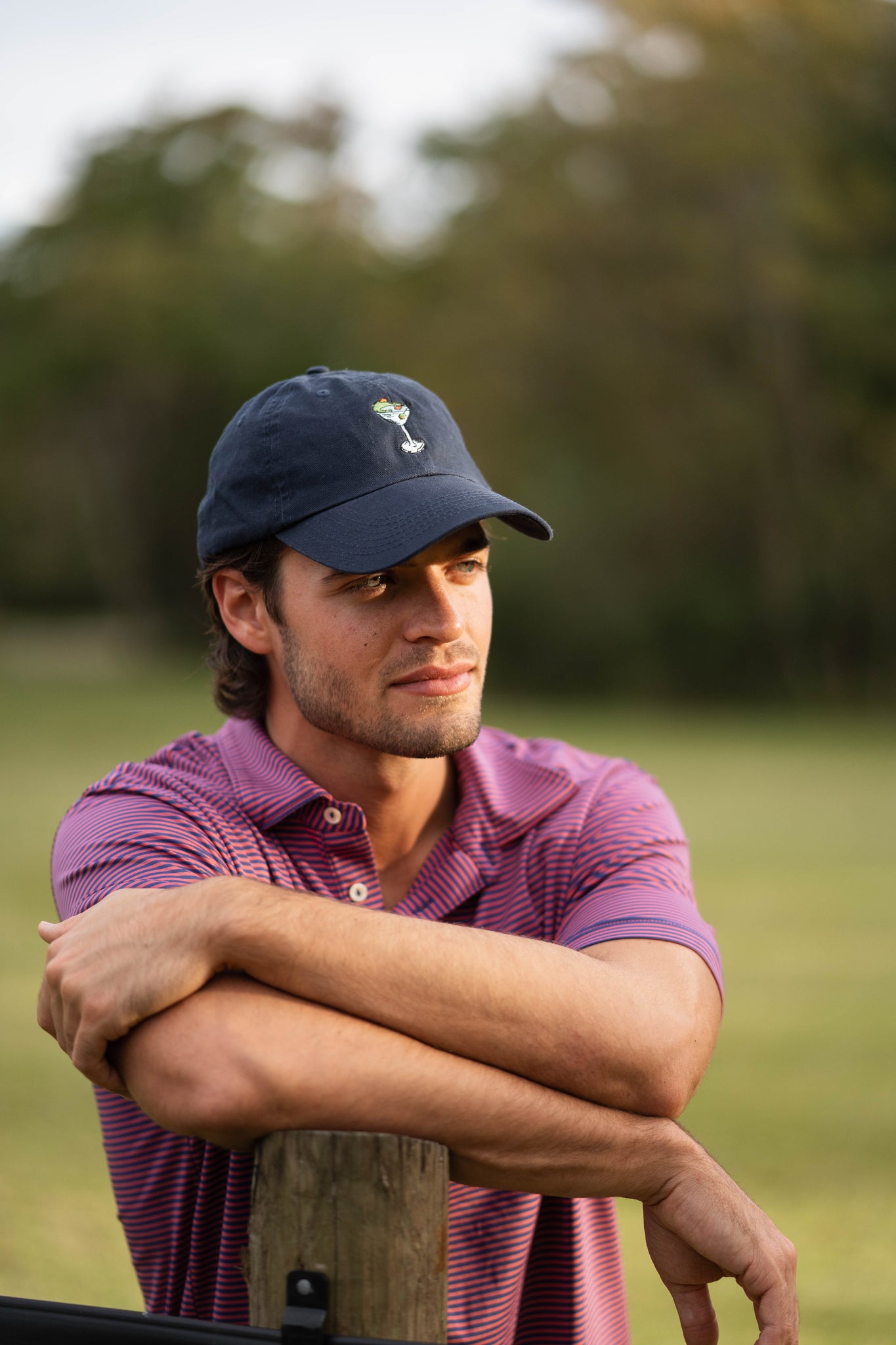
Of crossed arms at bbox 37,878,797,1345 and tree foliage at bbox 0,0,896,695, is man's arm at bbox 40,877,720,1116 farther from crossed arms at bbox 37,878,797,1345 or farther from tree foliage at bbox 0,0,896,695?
tree foliage at bbox 0,0,896,695

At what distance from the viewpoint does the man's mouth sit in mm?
2043

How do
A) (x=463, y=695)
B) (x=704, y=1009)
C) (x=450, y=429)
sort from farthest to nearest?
(x=450, y=429) → (x=463, y=695) → (x=704, y=1009)

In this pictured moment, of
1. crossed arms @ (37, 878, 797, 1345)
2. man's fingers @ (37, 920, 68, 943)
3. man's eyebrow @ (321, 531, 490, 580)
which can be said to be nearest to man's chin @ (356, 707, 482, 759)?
man's eyebrow @ (321, 531, 490, 580)

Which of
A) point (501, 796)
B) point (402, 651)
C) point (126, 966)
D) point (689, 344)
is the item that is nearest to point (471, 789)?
point (501, 796)

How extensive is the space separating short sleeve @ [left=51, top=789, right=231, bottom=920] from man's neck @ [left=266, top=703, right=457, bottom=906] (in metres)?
0.30

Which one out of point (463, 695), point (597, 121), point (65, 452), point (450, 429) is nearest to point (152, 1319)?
point (463, 695)

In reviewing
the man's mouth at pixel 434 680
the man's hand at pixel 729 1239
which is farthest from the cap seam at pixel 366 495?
the man's hand at pixel 729 1239

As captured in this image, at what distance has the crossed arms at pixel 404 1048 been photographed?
1504mm

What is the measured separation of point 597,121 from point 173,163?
14.9 metres

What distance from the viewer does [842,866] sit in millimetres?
10555

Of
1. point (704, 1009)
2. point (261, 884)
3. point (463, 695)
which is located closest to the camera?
point (261, 884)

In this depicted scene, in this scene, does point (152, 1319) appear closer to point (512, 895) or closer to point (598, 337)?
point (512, 895)

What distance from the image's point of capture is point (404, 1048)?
1.54 metres

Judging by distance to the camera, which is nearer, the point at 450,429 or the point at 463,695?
the point at 463,695
